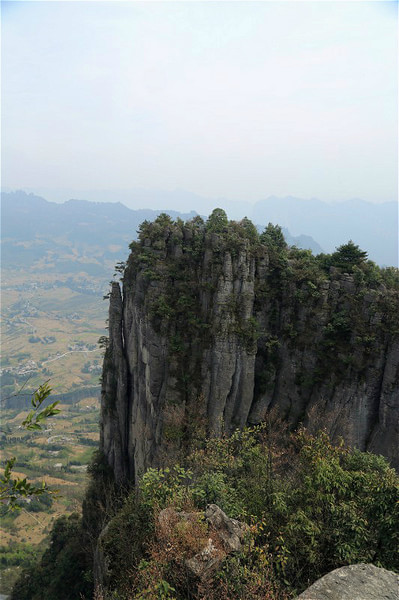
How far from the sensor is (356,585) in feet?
28.5

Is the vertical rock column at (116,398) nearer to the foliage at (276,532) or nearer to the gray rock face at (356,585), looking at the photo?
the foliage at (276,532)

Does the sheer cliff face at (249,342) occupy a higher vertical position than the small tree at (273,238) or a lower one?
lower

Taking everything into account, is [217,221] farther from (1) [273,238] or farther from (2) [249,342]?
(2) [249,342]

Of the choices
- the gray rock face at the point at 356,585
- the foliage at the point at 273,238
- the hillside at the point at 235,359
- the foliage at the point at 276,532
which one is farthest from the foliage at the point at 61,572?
the foliage at the point at 273,238

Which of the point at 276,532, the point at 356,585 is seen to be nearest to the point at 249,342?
the point at 276,532

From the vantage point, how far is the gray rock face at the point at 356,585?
27.6 ft

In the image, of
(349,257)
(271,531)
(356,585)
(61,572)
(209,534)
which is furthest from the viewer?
(61,572)

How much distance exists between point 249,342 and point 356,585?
18.9 metres

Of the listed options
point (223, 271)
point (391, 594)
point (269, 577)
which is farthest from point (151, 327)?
point (391, 594)

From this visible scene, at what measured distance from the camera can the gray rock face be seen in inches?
331

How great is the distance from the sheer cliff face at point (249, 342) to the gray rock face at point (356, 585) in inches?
574

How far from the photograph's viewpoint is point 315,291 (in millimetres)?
26984

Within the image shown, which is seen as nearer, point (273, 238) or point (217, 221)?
point (217, 221)

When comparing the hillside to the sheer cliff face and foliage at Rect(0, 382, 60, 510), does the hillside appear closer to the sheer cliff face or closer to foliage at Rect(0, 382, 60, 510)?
the sheer cliff face
